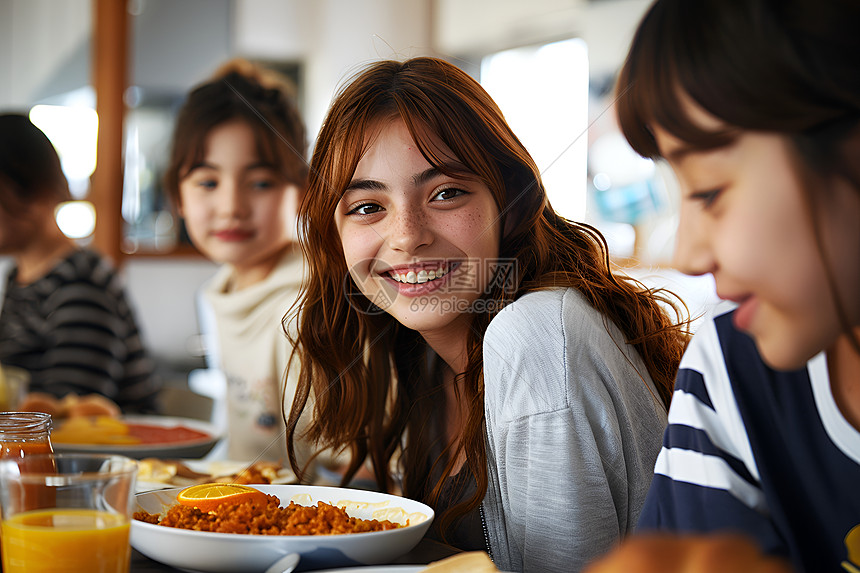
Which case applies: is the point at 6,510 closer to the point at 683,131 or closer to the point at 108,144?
the point at 683,131

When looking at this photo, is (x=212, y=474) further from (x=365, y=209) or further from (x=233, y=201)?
(x=233, y=201)

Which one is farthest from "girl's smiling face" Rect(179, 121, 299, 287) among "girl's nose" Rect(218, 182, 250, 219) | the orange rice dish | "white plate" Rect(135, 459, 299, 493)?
the orange rice dish

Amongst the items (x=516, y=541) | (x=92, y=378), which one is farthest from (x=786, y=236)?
(x=92, y=378)

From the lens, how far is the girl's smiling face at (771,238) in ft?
1.52

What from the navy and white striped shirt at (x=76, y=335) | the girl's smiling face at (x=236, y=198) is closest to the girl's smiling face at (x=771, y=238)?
the girl's smiling face at (x=236, y=198)

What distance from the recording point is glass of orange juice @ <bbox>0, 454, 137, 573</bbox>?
1.69 ft

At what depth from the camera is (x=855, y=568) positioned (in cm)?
55

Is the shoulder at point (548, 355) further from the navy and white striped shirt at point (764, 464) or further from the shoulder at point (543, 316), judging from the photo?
the navy and white striped shirt at point (764, 464)

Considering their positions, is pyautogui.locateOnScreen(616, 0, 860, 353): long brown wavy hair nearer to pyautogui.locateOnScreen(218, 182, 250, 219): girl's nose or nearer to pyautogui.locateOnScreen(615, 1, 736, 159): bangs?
pyautogui.locateOnScreen(615, 1, 736, 159): bangs

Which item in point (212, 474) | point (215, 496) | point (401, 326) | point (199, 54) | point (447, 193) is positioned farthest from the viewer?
point (199, 54)

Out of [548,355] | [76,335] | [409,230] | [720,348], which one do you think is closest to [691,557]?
[720,348]

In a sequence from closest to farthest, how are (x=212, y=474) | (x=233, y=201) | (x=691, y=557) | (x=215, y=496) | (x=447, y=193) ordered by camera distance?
(x=691, y=557) < (x=215, y=496) < (x=447, y=193) < (x=212, y=474) < (x=233, y=201)

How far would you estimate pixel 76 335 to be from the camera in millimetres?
1917

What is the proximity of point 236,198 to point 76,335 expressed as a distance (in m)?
0.61
